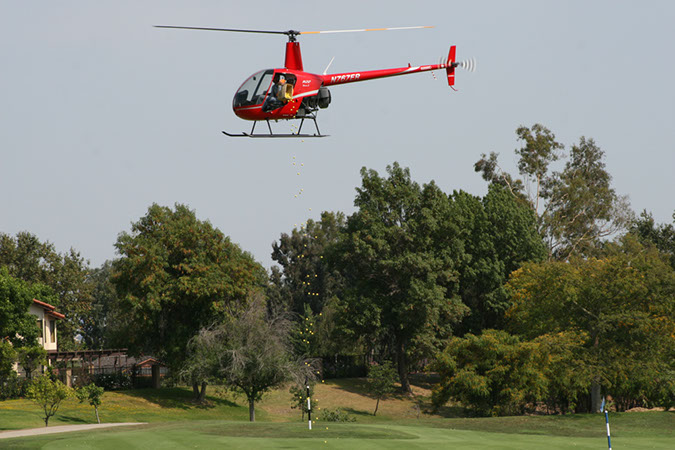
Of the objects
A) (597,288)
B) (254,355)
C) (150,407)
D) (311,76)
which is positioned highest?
(311,76)

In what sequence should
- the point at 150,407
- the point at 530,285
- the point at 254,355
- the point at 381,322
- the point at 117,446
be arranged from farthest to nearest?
1. the point at 381,322
2. the point at 150,407
3. the point at 530,285
4. the point at 254,355
5. the point at 117,446

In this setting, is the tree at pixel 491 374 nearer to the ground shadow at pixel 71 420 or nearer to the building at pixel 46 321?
the ground shadow at pixel 71 420

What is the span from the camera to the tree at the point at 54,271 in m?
75.4

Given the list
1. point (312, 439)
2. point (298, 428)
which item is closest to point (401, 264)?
point (298, 428)

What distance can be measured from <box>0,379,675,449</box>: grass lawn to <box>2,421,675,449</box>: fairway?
0.10ft

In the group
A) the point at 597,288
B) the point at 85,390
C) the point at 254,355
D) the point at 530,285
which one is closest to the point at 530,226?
the point at 530,285

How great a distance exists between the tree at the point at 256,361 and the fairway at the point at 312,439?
13161mm

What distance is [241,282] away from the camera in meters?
58.2

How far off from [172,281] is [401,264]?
57.0 ft

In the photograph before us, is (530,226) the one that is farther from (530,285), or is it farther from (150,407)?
(150,407)

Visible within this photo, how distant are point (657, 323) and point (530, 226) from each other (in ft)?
86.1

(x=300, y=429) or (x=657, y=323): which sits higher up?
(x=657, y=323)

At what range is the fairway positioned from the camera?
24812 millimetres

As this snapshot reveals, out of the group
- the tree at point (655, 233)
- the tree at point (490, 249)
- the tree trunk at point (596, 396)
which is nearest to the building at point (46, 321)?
the tree at point (490, 249)
